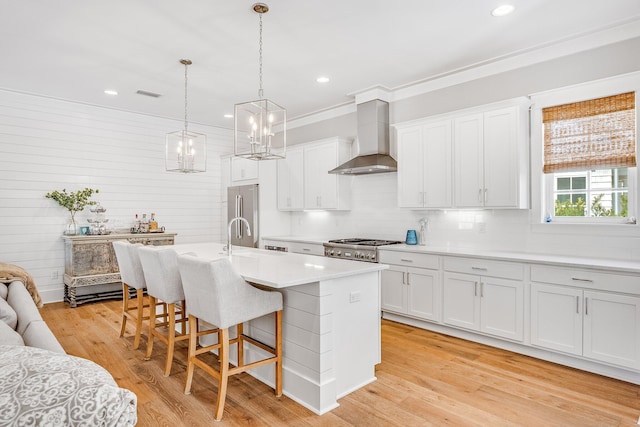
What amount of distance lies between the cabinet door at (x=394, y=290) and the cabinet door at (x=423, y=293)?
0.07 meters

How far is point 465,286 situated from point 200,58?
3586mm

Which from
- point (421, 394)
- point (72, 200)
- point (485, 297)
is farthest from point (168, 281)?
point (72, 200)

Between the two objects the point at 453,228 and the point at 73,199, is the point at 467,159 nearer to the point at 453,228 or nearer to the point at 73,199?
the point at 453,228

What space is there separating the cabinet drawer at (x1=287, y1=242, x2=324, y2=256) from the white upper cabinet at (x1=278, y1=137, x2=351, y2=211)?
24.3 inches

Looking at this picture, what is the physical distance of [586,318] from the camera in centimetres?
298

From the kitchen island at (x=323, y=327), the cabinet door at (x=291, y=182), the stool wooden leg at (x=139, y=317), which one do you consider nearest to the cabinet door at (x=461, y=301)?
the kitchen island at (x=323, y=327)

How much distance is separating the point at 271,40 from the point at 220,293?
245cm

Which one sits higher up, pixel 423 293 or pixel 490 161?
pixel 490 161

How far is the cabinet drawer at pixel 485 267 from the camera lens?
3386 millimetres

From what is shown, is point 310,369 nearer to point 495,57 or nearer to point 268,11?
point 268,11

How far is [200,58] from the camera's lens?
12.9ft

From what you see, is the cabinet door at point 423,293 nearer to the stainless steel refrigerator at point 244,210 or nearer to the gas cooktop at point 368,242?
the gas cooktop at point 368,242

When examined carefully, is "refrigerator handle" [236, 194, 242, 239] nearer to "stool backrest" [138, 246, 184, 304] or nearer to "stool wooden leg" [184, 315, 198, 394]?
"stool backrest" [138, 246, 184, 304]

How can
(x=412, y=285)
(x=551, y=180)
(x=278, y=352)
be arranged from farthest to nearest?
(x=412, y=285)
(x=551, y=180)
(x=278, y=352)
